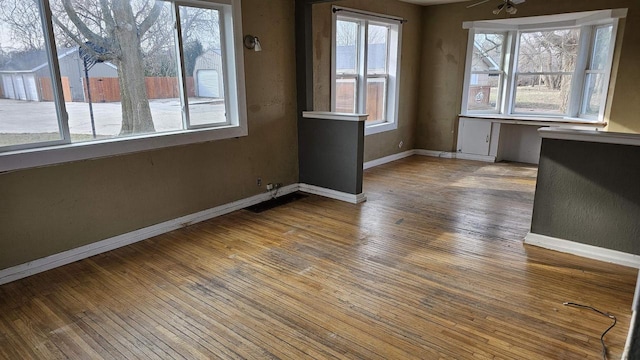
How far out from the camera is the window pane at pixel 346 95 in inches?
225

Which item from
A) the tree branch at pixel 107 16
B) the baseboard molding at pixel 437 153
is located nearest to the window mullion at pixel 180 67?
the tree branch at pixel 107 16

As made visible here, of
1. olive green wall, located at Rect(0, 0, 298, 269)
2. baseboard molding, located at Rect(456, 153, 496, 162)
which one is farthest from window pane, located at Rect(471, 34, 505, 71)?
olive green wall, located at Rect(0, 0, 298, 269)

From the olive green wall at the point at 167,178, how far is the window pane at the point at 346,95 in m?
1.01

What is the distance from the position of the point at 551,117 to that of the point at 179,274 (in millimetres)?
6208

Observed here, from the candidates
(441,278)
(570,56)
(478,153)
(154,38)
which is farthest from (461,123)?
(154,38)

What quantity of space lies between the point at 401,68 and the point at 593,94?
2894 mm

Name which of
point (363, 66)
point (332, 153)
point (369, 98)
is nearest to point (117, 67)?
point (332, 153)

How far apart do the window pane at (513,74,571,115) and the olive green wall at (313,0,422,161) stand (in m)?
1.74

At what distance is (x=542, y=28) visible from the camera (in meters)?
6.47

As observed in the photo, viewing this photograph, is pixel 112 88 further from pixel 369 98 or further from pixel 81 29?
pixel 369 98

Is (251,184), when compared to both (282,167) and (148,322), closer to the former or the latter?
(282,167)

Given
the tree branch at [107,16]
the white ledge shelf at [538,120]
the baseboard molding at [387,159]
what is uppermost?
the tree branch at [107,16]

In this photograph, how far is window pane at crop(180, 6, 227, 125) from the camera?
380 centimetres

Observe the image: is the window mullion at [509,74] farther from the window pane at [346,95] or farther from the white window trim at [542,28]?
→ the window pane at [346,95]
